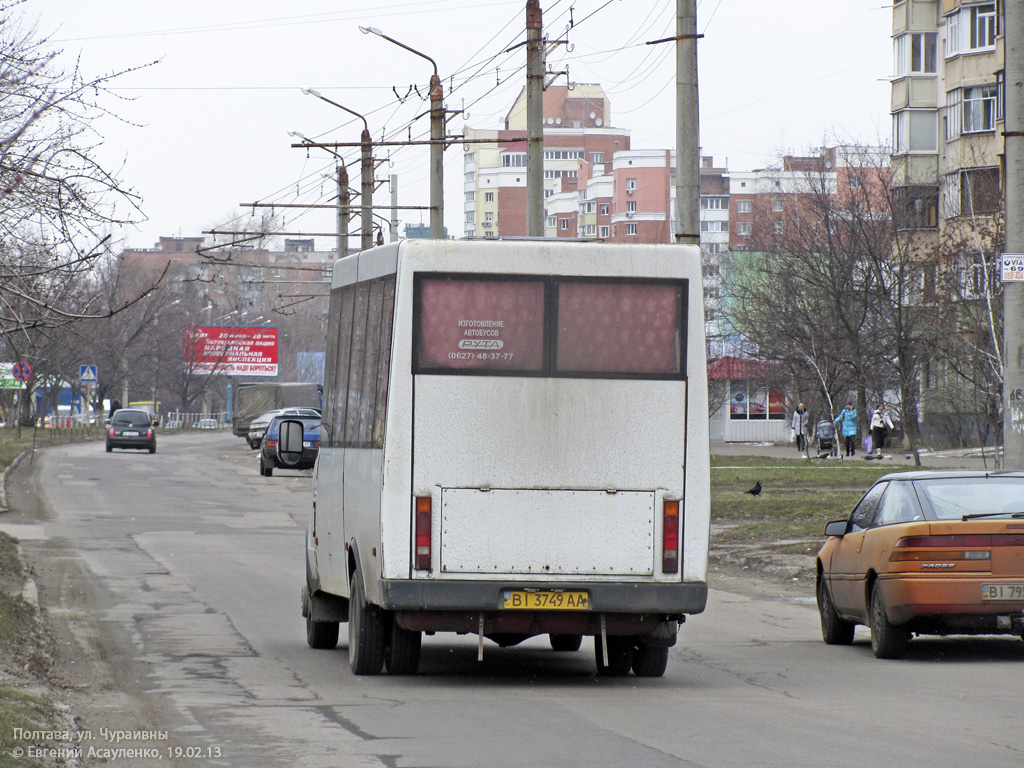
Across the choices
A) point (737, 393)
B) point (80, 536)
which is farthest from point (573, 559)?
point (737, 393)

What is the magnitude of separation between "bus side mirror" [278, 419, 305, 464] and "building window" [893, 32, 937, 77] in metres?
53.8

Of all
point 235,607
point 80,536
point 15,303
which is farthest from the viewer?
point 80,536

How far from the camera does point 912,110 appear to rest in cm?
6178

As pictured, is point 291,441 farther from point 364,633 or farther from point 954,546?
point 954,546

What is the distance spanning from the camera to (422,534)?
1001 cm

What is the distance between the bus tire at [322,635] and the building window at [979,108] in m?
47.7

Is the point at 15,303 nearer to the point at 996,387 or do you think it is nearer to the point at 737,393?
the point at 996,387

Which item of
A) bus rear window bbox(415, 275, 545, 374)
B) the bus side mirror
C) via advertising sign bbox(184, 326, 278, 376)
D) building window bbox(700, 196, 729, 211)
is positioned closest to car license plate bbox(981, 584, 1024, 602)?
bus rear window bbox(415, 275, 545, 374)

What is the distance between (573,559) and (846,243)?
47.3 meters

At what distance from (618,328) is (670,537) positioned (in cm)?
138

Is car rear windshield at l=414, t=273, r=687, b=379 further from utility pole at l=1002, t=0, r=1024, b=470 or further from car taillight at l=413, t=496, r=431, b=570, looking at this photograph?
utility pole at l=1002, t=0, r=1024, b=470

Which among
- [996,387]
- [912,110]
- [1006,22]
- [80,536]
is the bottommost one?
[80,536]

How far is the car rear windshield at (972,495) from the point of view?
1196 cm

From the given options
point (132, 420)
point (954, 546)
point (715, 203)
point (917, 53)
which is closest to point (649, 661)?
point (954, 546)
